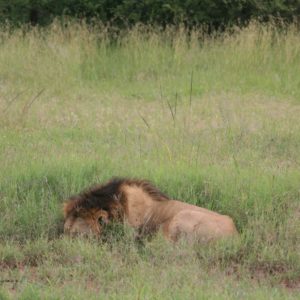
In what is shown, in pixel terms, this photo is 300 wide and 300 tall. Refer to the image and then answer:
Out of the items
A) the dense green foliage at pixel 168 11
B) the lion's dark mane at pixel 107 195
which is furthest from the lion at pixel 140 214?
the dense green foliage at pixel 168 11

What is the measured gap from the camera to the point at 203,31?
16.1 metres

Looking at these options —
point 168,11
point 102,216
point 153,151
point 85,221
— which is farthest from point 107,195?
point 168,11

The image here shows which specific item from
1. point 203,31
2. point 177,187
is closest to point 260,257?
point 177,187

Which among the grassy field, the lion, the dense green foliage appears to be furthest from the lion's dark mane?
the dense green foliage

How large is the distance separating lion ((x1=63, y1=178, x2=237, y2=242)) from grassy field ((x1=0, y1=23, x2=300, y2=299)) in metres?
0.22

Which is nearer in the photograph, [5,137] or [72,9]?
[5,137]

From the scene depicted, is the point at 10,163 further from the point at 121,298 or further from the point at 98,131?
the point at 121,298

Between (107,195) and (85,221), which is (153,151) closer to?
(107,195)

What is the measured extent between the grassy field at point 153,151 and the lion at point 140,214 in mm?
215

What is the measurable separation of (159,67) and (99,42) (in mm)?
1647

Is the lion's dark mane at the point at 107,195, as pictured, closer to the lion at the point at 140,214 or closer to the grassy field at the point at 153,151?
the lion at the point at 140,214

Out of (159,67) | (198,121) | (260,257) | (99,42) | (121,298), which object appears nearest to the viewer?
(121,298)

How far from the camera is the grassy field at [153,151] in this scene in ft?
18.9

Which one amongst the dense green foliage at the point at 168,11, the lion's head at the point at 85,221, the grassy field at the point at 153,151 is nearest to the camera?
the grassy field at the point at 153,151
